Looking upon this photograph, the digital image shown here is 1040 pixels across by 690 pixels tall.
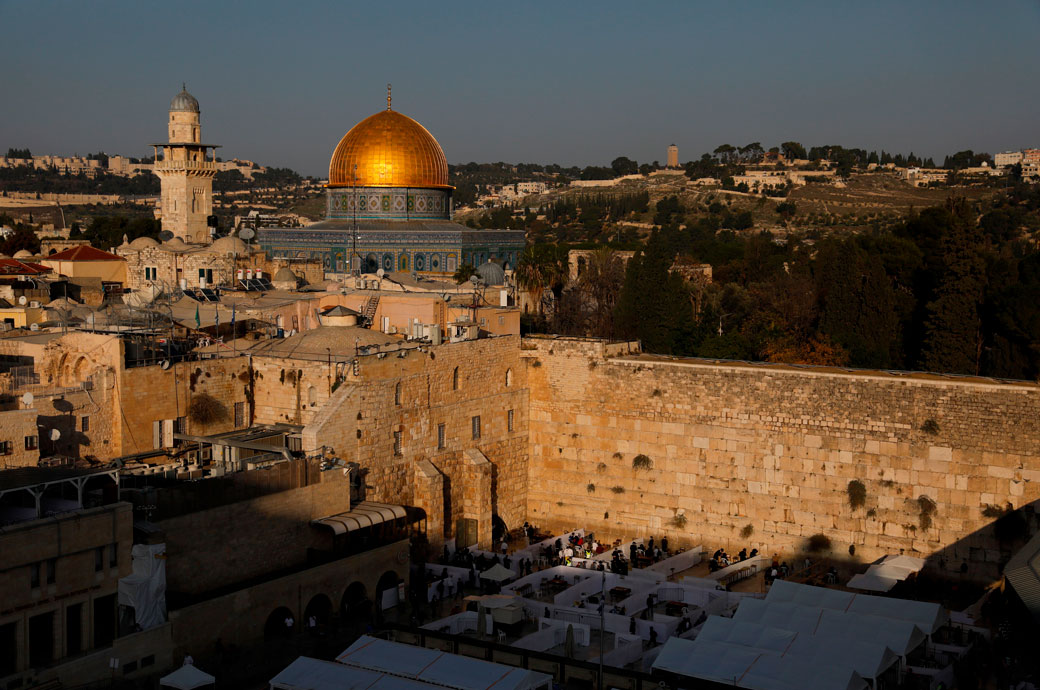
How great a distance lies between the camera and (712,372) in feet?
74.0

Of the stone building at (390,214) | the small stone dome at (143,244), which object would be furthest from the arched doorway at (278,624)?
the small stone dome at (143,244)

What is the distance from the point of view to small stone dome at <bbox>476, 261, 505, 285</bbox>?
34.0 meters

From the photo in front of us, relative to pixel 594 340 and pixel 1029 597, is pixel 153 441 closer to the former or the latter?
pixel 594 340

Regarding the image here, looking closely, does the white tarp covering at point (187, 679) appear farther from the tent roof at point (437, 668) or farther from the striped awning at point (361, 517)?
the striped awning at point (361, 517)

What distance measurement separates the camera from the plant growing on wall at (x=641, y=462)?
76.1ft

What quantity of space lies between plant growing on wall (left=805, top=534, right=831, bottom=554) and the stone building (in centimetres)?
1830

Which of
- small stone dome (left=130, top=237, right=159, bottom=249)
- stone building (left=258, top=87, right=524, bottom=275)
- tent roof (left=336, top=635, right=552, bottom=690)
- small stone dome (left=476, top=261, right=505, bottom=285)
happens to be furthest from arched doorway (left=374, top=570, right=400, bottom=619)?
small stone dome (left=130, top=237, right=159, bottom=249)

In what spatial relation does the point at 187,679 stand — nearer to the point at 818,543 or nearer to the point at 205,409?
the point at 205,409

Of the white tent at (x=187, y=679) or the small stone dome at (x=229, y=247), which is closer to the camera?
the white tent at (x=187, y=679)

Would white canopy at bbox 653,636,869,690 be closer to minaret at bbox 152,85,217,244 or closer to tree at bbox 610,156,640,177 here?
minaret at bbox 152,85,217,244

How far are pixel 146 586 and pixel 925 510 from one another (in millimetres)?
13183

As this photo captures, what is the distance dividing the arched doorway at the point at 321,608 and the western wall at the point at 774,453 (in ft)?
24.7

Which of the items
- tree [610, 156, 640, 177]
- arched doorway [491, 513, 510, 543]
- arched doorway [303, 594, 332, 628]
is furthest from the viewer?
tree [610, 156, 640, 177]

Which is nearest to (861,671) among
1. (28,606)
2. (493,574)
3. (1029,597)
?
(1029,597)
